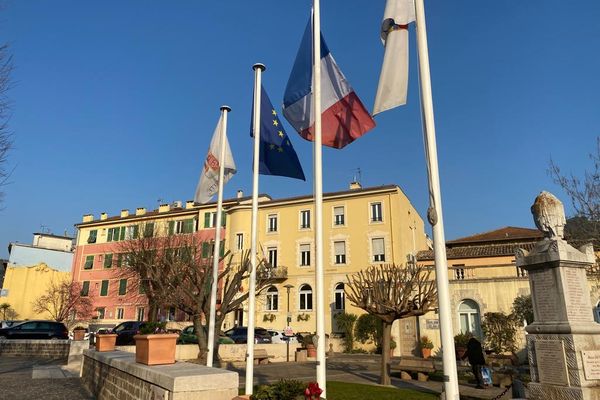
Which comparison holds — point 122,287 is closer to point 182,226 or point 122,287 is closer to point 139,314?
point 139,314

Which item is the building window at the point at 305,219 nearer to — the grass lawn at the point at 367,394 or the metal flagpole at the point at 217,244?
the metal flagpole at the point at 217,244

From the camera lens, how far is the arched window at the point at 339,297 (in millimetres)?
37369

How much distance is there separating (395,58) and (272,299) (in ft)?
117

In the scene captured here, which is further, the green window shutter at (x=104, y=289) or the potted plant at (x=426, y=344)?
the green window shutter at (x=104, y=289)

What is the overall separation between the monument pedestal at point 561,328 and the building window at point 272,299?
1296 inches

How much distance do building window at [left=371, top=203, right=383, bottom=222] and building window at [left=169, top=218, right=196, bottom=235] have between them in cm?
1960

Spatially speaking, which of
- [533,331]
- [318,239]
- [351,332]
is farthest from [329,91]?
[351,332]

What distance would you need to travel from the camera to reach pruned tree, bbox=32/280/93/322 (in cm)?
4969

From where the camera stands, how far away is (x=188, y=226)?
1881 inches

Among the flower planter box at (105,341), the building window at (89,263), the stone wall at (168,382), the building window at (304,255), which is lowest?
the stone wall at (168,382)

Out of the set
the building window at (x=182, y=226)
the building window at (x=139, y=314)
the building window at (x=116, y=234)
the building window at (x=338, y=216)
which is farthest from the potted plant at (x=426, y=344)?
the building window at (x=116, y=234)

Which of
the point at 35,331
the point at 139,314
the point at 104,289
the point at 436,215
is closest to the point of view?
the point at 436,215

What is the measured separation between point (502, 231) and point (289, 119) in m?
36.2

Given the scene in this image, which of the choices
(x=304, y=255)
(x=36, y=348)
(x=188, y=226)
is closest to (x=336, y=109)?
(x=36, y=348)
